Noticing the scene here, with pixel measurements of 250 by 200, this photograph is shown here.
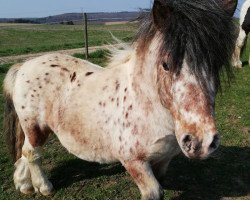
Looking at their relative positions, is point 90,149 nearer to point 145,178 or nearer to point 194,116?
point 145,178

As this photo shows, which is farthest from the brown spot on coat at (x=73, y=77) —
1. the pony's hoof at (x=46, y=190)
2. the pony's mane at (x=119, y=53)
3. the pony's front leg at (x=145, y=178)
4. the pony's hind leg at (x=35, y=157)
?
the pony's hoof at (x=46, y=190)

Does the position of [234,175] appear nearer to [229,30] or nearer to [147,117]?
[147,117]

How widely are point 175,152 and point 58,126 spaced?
118cm

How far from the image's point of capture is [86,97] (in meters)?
3.59

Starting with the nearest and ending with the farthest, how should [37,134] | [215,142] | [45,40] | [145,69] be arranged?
[215,142] → [145,69] → [37,134] → [45,40]

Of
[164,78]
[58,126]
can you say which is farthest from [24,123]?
[164,78]

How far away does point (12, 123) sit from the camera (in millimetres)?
4484

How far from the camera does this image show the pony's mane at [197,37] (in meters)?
2.51

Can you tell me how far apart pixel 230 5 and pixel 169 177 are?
2.30m

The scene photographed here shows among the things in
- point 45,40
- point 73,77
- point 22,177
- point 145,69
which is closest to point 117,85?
point 145,69

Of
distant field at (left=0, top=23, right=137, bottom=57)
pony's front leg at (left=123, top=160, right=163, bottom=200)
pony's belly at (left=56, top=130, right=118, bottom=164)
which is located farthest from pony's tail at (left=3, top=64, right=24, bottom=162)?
distant field at (left=0, top=23, right=137, bottom=57)

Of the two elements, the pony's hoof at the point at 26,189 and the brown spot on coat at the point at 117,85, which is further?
the pony's hoof at the point at 26,189

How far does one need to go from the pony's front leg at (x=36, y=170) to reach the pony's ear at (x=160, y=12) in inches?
85.0

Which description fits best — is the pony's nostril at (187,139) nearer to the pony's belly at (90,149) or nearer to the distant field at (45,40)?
the pony's belly at (90,149)
